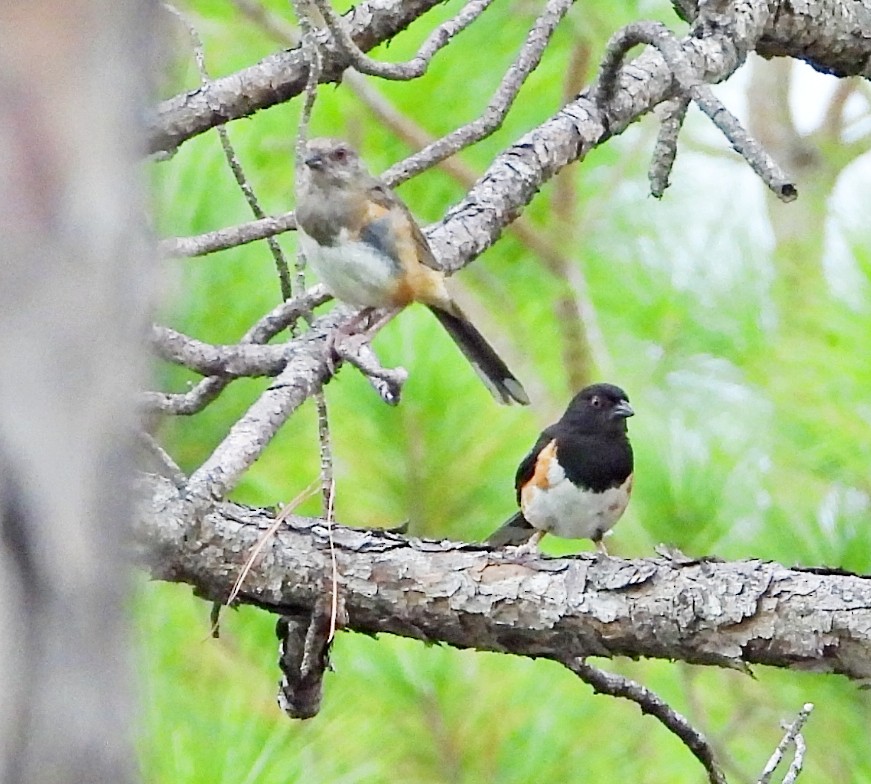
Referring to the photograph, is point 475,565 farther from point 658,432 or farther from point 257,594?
point 658,432

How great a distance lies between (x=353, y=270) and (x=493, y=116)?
11.4 inches

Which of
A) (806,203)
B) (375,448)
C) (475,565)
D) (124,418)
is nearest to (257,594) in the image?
(475,565)

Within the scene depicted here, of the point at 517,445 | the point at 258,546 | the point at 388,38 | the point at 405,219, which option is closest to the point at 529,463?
the point at 517,445

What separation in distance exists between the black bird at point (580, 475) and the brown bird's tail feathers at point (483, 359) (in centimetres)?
21

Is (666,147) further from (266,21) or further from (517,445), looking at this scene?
(266,21)

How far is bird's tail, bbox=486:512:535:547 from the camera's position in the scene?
1.88m

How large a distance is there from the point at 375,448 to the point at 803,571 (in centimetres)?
82

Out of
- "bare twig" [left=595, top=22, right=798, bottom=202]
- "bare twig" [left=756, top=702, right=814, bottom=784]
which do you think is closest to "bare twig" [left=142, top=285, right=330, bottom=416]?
"bare twig" [left=595, top=22, right=798, bottom=202]

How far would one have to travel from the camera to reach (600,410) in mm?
1967

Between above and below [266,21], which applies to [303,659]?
below

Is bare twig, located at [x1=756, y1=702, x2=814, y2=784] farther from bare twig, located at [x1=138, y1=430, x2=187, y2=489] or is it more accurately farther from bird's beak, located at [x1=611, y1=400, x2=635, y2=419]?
bird's beak, located at [x1=611, y1=400, x2=635, y2=419]

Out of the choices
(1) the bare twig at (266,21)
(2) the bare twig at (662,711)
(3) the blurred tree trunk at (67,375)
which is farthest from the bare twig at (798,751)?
(1) the bare twig at (266,21)

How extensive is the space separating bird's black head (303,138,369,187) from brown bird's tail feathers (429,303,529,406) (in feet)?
0.66

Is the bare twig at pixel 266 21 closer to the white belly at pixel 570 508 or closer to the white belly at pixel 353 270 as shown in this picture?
the white belly at pixel 353 270
